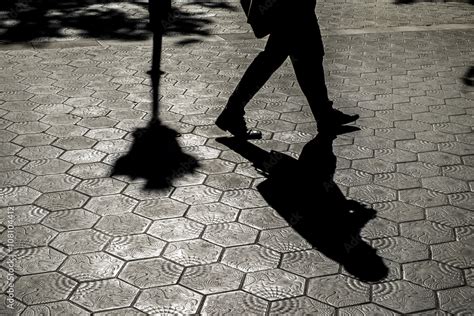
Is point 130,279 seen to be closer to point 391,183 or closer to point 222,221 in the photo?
point 222,221

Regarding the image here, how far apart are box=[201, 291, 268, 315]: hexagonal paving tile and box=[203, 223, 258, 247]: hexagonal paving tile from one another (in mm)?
538

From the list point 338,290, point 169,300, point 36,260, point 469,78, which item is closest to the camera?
point 169,300

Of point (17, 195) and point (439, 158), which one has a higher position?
point (439, 158)

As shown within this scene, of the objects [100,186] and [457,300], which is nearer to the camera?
[457,300]

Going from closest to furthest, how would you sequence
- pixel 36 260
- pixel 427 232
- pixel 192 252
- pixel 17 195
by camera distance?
pixel 36 260 < pixel 192 252 < pixel 427 232 < pixel 17 195

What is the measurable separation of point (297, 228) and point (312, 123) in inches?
76.0

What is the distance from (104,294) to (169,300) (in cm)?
36

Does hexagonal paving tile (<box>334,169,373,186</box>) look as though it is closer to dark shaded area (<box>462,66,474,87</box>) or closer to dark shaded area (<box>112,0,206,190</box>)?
dark shaded area (<box>112,0,206,190</box>)

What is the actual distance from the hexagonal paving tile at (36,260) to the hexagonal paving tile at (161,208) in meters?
0.69

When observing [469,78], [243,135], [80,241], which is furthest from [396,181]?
[469,78]

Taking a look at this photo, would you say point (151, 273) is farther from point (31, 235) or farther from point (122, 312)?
point (31, 235)

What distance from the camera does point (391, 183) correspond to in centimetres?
477

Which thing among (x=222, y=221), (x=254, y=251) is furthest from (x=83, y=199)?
(x=254, y=251)

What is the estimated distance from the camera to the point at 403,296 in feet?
11.4
